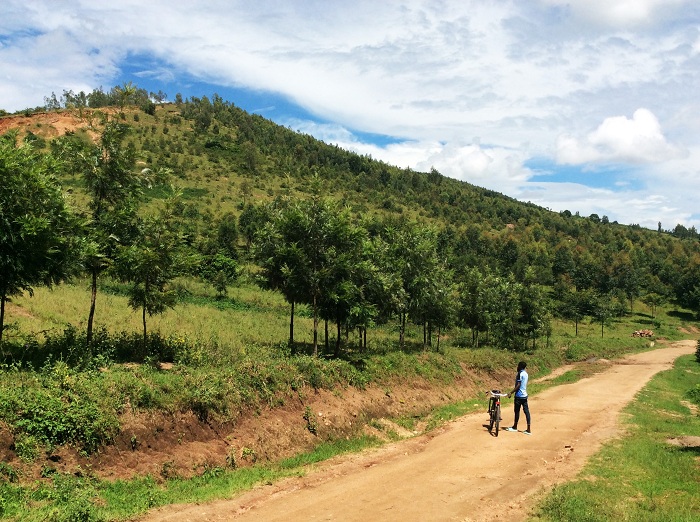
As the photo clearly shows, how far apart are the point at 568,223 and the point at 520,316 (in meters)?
123

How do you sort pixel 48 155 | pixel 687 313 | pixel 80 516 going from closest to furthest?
pixel 80 516, pixel 48 155, pixel 687 313

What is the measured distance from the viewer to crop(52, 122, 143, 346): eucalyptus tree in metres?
16.6

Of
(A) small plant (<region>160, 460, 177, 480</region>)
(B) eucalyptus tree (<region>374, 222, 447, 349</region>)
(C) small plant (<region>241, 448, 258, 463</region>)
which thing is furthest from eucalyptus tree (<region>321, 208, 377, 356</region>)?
(A) small plant (<region>160, 460, 177, 480</region>)

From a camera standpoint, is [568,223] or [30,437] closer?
[30,437]

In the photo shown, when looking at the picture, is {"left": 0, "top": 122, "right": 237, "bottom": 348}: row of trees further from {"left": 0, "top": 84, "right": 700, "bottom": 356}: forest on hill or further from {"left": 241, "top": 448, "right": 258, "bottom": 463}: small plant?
{"left": 241, "top": 448, "right": 258, "bottom": 463}: small plant

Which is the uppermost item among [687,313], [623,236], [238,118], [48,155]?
[238,118]

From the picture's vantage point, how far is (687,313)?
103 m

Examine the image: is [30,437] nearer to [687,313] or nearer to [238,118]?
[687,313]

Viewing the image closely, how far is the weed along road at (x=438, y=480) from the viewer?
29.8 feet

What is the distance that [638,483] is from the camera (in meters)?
10.5

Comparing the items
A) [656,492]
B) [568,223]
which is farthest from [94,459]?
[568,223]

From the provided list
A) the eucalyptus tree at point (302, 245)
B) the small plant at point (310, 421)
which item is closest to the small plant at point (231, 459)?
the small plant at point (310, 421)

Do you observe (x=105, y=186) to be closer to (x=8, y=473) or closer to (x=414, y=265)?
(x=8, y=473)

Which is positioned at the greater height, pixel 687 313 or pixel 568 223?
pixel 568 223
